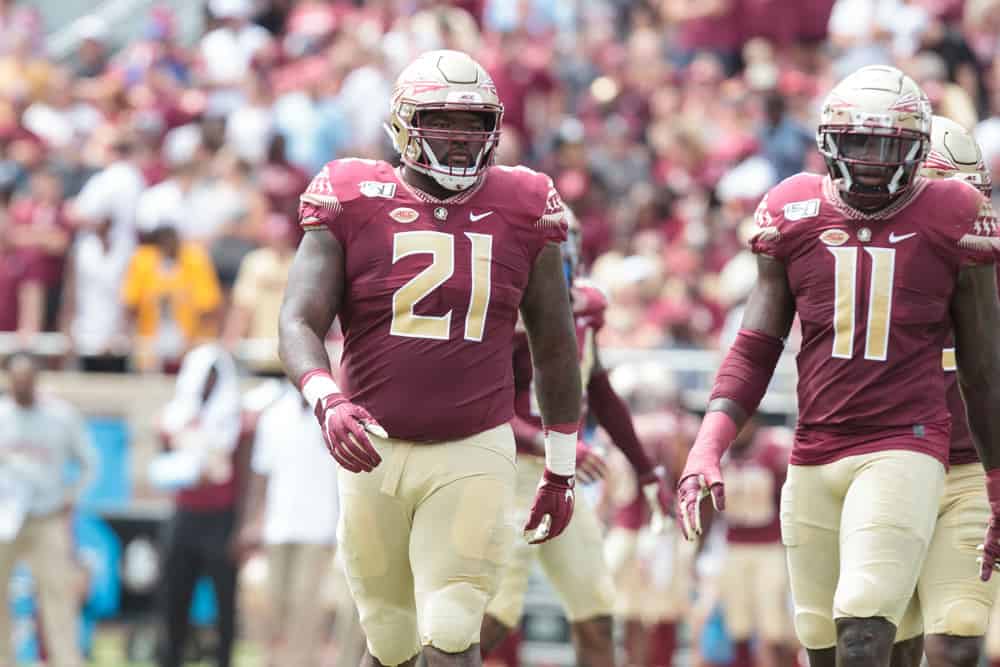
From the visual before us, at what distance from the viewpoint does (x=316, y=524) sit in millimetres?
12438

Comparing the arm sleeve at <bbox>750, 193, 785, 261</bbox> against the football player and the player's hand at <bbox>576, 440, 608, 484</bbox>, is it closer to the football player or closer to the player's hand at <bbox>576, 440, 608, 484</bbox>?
the football player

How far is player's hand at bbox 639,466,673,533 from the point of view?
8031mm

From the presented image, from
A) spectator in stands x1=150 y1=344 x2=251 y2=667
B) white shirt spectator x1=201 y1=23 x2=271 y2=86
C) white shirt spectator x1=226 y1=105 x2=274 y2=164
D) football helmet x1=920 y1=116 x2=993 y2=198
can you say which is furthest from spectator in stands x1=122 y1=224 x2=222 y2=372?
football helmet x1=920 y1=116 x2=993 y2=198

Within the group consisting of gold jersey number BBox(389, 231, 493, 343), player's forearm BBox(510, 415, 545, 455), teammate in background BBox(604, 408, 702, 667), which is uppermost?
gold jersey number BBox(389, 231, 493, 343)

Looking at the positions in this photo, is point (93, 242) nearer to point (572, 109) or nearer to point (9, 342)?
point (9, 342)

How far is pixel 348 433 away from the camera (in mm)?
5820

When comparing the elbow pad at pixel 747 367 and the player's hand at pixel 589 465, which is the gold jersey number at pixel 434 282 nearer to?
the elbow pad at pixel 747 367

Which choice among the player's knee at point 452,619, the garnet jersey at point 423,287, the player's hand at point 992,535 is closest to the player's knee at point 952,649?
the player's hand at point 992,535

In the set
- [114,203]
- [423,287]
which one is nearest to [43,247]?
[114,203]

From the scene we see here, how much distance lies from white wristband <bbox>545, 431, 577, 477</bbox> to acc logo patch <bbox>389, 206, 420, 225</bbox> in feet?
3.03

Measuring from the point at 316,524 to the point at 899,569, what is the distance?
6690 millimetres

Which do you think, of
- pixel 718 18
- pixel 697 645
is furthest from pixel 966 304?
pixel 718 18

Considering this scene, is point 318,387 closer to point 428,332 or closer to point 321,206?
point 428,332

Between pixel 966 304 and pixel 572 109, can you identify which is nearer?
pixel 966 304
